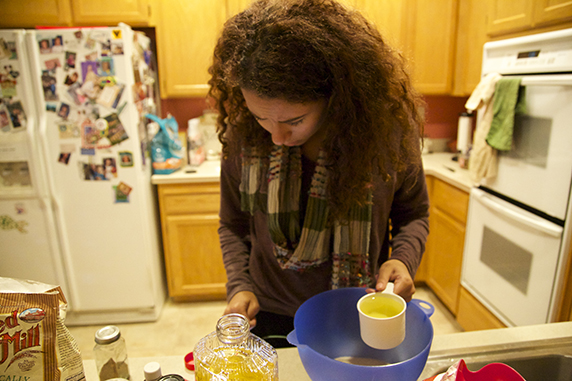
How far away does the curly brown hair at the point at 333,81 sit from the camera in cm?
68

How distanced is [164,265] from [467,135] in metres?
2.19

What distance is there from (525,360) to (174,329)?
1.99 metres

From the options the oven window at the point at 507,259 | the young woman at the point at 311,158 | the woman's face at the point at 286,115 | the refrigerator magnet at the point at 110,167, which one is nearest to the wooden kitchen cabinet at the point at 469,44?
the oven window at the point at 507,259

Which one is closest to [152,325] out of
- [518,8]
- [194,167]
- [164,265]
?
[164,265]

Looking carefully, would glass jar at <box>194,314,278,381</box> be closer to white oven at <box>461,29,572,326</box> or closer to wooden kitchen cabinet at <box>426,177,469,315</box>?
white oven at <box>461,29,572,326</box>

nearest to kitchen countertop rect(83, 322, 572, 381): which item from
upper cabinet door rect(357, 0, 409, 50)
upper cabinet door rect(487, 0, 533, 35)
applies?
upper cabinet door rect(487, 0, 533, 35)

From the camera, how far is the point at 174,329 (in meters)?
2.25

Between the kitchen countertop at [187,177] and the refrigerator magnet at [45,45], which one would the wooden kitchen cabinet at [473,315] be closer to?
the kitchen countertop at [187,177]

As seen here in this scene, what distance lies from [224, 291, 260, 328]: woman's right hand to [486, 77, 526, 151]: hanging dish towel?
1.39 m

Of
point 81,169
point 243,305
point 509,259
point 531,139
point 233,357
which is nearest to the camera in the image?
point 233,357

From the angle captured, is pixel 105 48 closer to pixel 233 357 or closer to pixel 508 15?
pixel 233 357

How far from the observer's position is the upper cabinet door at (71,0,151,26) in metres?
2.19

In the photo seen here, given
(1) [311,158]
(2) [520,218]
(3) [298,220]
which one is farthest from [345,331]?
(2) [520,218]

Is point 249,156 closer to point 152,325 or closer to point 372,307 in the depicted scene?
point 372,307
